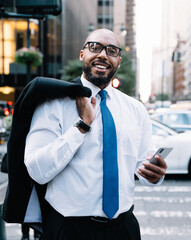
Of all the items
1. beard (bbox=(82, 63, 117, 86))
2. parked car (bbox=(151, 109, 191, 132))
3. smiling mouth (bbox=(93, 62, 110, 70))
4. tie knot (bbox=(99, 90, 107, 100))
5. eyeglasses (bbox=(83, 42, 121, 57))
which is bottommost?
parked car (bbox=(151, 109, 191, 132))

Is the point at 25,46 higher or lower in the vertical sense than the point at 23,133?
higher

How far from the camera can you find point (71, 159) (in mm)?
1740

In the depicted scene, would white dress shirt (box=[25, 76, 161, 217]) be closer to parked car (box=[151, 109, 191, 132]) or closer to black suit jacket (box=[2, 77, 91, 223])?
black suit jacket (box=[2, 77, 91, 223])

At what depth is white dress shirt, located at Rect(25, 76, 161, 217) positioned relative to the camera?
1645 millimetres

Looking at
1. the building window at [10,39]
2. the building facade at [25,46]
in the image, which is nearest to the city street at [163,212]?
the building facade at [25,46]

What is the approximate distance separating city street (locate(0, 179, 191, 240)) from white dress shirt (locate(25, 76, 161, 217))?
9.57 ft

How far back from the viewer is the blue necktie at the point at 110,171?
1.74m

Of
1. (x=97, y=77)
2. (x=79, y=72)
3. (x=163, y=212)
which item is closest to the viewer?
(x=97, y=77)

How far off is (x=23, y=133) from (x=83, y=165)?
385 mm

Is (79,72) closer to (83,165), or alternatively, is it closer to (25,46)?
(25,46)

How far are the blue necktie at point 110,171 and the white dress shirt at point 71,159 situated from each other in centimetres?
3

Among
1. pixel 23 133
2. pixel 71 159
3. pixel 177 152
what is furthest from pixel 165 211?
pixel 23 133

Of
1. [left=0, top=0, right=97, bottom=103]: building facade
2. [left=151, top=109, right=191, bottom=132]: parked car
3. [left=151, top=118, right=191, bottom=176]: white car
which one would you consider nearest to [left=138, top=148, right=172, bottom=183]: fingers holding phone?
[left=151, top=118, right=191, bottom=176]: white car

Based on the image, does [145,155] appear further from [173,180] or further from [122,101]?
[173,180]
